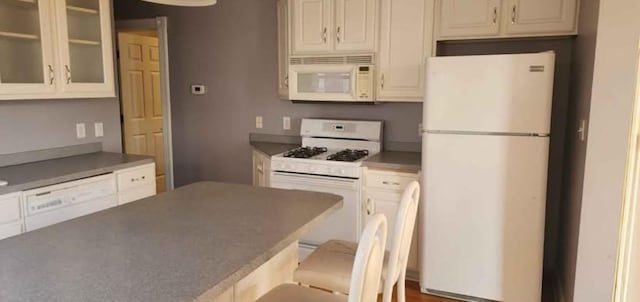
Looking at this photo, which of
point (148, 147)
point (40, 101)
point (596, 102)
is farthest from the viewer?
point (148, 147)

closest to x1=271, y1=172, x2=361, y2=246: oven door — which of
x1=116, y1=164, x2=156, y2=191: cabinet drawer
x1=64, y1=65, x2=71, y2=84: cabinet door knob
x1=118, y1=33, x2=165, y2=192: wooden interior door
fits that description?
x1=116, y1=164, x2=156, y2=191: cabinet drawer

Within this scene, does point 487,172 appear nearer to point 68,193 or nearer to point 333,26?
point 333,26

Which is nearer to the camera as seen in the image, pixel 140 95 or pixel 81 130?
pixel 81 130

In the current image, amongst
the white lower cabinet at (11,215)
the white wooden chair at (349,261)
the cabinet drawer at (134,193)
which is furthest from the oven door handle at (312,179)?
the white lower cabinet at (11,215)

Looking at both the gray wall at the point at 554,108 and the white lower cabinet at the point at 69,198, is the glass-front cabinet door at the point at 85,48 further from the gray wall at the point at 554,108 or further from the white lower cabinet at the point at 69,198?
the gray wall at the point at 554,108

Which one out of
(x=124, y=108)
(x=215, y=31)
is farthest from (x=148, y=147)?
(x=215, y=31)

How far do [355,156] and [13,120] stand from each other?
2.30 m

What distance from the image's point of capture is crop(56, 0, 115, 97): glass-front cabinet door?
289 cm

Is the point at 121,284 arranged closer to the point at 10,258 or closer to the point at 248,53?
the point at 10,258

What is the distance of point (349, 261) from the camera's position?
1826mm

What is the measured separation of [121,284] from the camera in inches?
43.4

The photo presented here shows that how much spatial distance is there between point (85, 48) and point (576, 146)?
3215 mm

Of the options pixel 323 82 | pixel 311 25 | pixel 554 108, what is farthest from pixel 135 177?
pixel 554 108

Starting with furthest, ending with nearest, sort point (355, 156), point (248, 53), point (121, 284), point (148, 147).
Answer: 1. point (148, 147)
2. point (248, 53)
3. point (355, 156)
4. point (121, 284)
